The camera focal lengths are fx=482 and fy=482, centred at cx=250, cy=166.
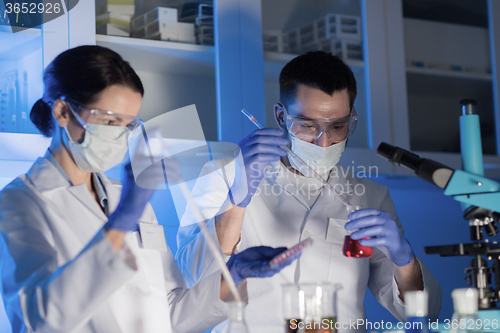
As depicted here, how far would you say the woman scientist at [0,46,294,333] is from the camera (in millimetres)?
1064

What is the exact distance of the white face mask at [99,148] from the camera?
4.11 feet

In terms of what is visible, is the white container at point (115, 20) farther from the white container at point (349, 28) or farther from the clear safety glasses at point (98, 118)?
the white container at point (349, 28)

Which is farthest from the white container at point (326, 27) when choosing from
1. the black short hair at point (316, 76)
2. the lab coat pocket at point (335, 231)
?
the lab coat pocket at point (335, 231)

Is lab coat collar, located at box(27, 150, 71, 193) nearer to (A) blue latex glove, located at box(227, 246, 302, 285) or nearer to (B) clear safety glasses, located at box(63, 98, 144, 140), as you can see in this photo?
(B) clear safety glasses, located at box(63, 98, 144, 140)

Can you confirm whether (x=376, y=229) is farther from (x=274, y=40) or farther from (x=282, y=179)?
(x=274, y=40)

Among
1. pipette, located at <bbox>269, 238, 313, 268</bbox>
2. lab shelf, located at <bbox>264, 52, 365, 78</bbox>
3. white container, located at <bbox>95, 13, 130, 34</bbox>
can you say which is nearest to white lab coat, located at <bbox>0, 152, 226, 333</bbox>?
pipette, located at <bbox>269, 238, 313, 268</bbox>

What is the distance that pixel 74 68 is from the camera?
127cm

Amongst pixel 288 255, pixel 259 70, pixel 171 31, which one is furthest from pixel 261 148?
pixel 171 31

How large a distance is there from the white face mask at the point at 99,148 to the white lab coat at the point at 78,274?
0.23ft

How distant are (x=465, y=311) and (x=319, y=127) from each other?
0.80 metres

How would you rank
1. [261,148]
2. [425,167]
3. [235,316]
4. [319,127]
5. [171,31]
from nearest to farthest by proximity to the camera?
1. [235,316]
2. [425,167]
3. [261,148]
4. [319,127]
5. [171,31]

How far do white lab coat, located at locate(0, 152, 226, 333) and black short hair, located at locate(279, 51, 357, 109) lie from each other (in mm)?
643

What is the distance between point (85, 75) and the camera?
4.13 ft

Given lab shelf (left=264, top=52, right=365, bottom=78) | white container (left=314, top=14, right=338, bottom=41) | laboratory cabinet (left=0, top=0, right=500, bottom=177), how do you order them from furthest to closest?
white container (left=314, top=14, right=338, bottom=41) < lab shelf (left=264, top=52, right=365, bottom=78) < laboratory cabinet (left=0, top=0, right=500, bottom=177)
